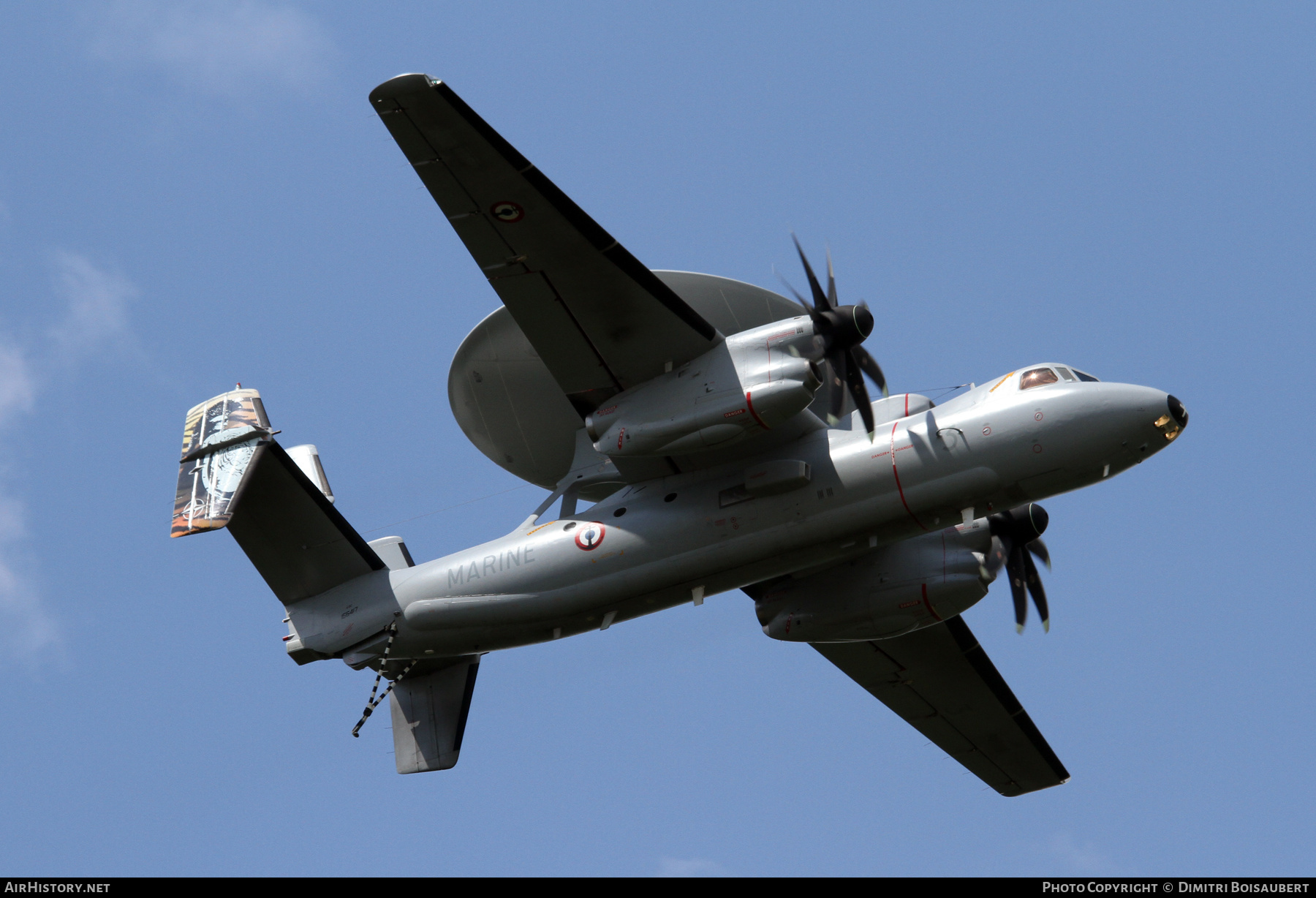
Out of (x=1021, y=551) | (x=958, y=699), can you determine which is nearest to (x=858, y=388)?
(x=1021, y=551)

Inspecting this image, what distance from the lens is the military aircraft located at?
A: 2191 centimetres

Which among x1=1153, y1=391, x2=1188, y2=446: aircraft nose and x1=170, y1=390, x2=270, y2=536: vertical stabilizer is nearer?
x1=1153, y1=391, x2=1188, y2=446: aircraft nose

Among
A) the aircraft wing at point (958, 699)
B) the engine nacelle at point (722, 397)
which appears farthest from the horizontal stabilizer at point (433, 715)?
the aircraft wing at point (958, 699)

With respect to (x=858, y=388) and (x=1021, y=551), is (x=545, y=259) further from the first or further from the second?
(x=1021, y=551)

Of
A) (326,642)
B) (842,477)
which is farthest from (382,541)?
(842,477)

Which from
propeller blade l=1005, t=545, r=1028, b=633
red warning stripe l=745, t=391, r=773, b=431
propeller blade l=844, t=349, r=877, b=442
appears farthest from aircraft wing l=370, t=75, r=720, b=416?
propeller blade l=1005, t=545, r=1028, b=633

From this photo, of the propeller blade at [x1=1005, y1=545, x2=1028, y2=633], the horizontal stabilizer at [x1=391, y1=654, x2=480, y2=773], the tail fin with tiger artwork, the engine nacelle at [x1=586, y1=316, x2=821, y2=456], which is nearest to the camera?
the engine nacelle at [x1=586, y1=316, x2=821, y2=456]

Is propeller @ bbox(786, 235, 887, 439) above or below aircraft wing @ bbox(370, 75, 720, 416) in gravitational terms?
below

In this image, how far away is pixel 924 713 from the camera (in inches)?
1171

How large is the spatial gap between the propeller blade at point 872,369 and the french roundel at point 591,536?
5.22m

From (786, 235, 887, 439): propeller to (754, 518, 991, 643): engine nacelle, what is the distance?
4346 millimetres

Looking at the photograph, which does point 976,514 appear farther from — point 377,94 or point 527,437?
point 377,94

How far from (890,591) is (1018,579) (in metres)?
2.58

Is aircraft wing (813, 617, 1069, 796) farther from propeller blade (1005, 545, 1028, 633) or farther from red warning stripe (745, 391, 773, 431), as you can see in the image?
red warning stripe (745, 391, 773, 431)
